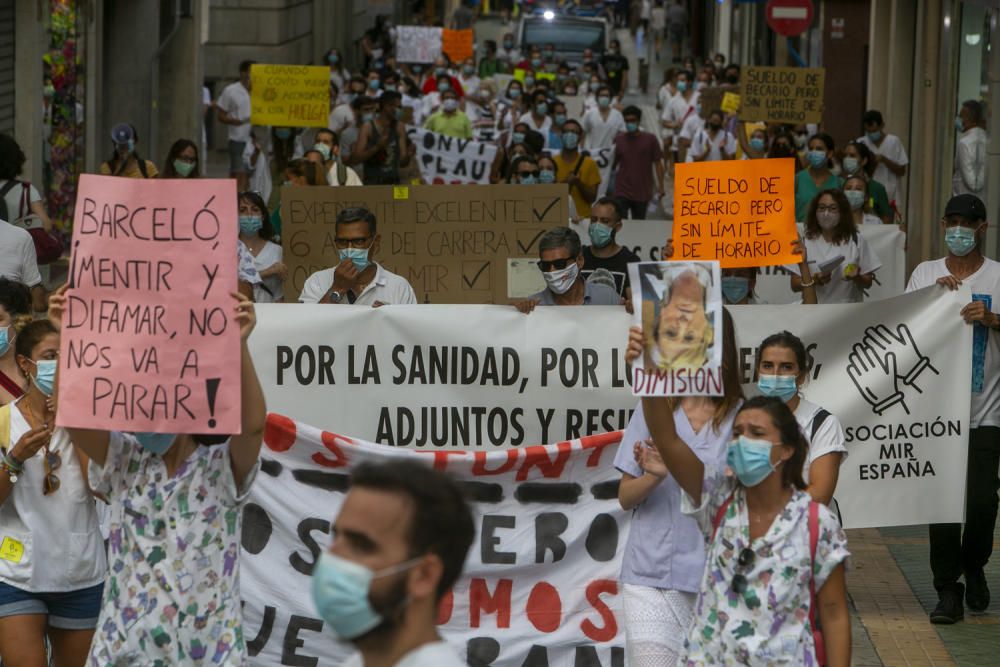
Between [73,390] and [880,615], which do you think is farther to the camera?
[880,615]

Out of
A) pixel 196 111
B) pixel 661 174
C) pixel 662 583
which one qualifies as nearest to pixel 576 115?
pixel 196 111

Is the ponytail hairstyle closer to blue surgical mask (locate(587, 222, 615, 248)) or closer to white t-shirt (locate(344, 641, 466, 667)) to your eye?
white t-shirt (locate(344, 641, 466, 667))

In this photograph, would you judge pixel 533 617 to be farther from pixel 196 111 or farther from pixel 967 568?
pixel 196 111

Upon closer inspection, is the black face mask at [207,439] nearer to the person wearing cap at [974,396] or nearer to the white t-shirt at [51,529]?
the white t-shirt at [51,529]

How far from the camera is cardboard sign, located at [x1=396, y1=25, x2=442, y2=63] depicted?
39.4 m

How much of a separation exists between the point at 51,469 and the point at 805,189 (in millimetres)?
9324

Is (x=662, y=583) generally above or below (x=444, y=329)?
below

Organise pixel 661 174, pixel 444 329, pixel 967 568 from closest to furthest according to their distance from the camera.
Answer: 1. pixel 444 329
2. pixel 967 568
3. pixel 661 174

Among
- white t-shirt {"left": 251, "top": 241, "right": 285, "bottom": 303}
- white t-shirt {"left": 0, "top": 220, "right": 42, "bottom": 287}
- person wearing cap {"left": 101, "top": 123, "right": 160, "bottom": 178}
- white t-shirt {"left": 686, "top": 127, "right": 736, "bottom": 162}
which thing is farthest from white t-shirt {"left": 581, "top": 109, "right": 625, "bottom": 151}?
white t-shirt {"left": 0, "top": 220, "right": 42, "bottom": 287}

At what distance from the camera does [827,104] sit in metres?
29.4

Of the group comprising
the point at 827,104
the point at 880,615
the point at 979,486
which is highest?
the point at 827,104

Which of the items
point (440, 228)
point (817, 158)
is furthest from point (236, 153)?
point (440, 228)

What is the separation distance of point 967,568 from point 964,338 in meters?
1.16

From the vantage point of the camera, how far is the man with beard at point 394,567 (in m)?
3.25
